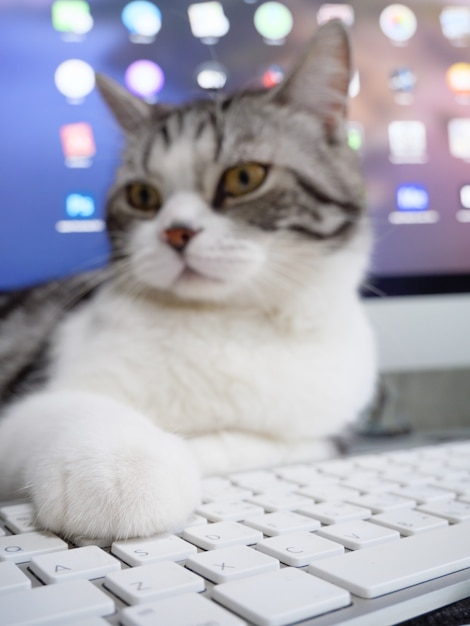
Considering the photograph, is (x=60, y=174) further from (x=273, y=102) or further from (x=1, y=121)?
(x=273, y=102)

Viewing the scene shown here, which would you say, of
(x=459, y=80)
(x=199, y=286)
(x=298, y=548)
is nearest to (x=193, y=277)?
(x=199, y=286)

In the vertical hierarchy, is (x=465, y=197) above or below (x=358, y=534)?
above

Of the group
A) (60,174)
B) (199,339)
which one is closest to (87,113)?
(60,174)

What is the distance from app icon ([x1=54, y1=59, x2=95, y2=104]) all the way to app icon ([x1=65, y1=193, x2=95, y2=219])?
0.40ft

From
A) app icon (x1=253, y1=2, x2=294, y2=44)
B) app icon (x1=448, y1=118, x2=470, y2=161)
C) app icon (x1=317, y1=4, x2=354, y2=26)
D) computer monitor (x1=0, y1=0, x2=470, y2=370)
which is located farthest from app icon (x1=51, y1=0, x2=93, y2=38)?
app icon (x1=448, y1=118, x2=470, y2=161)

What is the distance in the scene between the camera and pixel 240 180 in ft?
2.48

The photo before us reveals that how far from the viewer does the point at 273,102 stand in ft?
2.73

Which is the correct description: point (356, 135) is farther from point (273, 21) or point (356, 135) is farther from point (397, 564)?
point (397, 564)

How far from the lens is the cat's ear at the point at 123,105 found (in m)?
0.82

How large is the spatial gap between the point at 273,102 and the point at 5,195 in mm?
365

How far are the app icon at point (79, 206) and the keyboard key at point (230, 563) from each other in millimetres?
593

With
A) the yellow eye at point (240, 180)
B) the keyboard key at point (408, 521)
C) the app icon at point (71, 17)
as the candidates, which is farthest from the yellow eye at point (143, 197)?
the keyboard key at point (408, 521)

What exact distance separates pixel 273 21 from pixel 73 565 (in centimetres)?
80

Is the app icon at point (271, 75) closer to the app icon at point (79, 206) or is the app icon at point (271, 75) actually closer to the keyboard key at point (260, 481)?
the app icon at point (79, 206)
